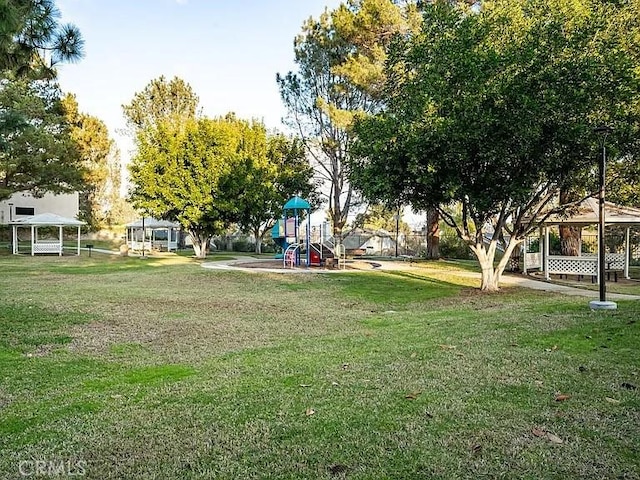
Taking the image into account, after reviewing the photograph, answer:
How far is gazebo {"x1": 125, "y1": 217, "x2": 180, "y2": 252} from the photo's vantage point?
99.9 feet

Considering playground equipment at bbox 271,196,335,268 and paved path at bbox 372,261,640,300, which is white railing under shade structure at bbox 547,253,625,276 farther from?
playground equipment at bbox 271,196,335,268

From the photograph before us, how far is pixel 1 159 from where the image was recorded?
22.2 metres

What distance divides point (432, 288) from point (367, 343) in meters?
7.13

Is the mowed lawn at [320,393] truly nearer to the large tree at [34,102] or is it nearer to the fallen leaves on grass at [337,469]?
the fallen leaves on grass at [337,469]

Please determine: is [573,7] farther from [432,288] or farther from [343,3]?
[343,3]

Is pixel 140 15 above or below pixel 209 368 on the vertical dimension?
above

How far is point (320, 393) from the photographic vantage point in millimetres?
3875

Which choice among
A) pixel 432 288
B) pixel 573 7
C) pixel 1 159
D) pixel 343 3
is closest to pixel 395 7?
pixel 343 3

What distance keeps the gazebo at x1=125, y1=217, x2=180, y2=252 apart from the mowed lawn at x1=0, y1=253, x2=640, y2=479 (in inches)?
869

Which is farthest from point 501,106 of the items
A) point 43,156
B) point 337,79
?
point 43,156

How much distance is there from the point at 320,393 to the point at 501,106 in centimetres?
766

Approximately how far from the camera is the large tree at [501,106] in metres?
9.35

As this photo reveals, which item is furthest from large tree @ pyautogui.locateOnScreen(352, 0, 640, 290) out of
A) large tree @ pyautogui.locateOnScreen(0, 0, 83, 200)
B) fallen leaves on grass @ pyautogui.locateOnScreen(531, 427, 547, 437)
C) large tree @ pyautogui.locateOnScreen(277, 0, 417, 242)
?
large tree @ pyautogui.locateOnScreen(277, 0, 417, 242)

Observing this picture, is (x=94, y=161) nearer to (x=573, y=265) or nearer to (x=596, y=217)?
(x=573, y=265)
